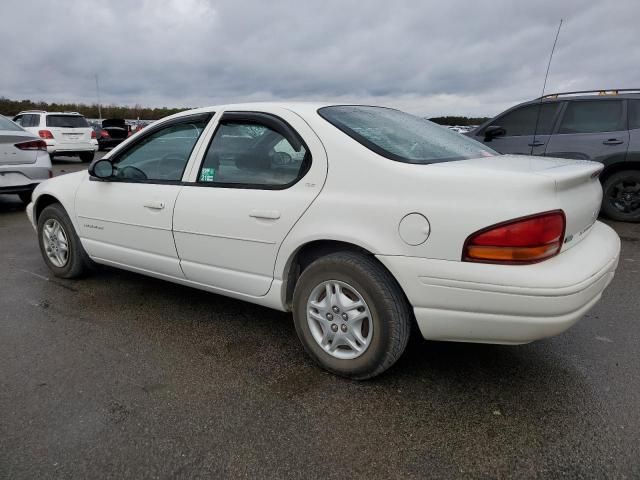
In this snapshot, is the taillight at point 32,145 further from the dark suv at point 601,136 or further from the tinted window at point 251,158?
the dark suv at point 601,136

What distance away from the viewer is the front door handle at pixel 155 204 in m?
3.12

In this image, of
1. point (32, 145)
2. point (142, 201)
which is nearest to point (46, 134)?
point (32, 145)

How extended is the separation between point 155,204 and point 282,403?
1.59 meters

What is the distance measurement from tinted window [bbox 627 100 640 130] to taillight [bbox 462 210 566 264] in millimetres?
5325

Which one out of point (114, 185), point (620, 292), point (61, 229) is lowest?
point (620, 292)

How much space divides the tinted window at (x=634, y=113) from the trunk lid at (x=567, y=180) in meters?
4.53

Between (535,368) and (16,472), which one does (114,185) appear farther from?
(535,368)

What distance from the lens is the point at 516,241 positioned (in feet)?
6.59

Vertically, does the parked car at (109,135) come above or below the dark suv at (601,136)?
above

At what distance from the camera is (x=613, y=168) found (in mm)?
6387

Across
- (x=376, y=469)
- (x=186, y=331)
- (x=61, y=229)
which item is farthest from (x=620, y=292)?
(x=61, y=229)

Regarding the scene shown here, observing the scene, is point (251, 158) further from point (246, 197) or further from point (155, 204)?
point (155, 204)

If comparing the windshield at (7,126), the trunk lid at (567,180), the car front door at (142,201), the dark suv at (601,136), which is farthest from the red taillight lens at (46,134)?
the trunk lid at (567,180)

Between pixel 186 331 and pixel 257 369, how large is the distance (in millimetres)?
746
